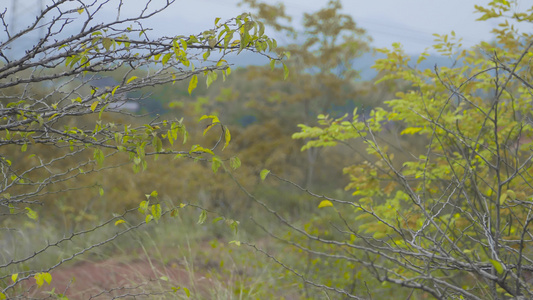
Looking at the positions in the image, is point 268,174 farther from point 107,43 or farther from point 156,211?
point 107,43

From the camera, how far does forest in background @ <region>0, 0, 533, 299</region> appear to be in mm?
2102

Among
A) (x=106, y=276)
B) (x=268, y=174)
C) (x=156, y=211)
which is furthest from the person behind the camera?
(x=268, y=174)

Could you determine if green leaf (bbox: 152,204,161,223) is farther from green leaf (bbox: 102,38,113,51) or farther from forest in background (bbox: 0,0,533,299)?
green leaf (bbox: 102,38,113,51)

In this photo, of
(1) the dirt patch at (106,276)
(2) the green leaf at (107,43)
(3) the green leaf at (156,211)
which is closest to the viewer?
(2) the green leaf at (107,43)

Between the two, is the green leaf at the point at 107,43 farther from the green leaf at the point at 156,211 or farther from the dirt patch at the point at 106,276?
the dirt patch at the point at 106,276

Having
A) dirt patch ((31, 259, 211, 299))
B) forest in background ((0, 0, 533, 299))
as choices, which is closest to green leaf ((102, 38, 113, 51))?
forest in background ((0, 0, 533, 299))

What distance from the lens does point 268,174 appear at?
8.45 metres

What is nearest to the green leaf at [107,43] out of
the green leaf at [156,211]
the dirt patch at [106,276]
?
the green leaf at [156,211]

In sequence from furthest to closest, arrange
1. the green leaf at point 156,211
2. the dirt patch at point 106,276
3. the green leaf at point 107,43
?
the dirt patch at point 106,276
the green leaf at point 156,211
the green leaf at point 107,43

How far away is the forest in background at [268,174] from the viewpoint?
6.89 feet

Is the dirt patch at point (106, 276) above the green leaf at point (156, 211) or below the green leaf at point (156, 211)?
below

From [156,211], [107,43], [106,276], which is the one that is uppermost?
[107,43]

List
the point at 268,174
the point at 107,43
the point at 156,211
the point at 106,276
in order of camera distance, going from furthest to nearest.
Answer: the point at 268,174
the point at 106,276
the point at 156,211
the point at 107,43

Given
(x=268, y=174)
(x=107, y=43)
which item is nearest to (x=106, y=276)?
(x=268, y=174)
